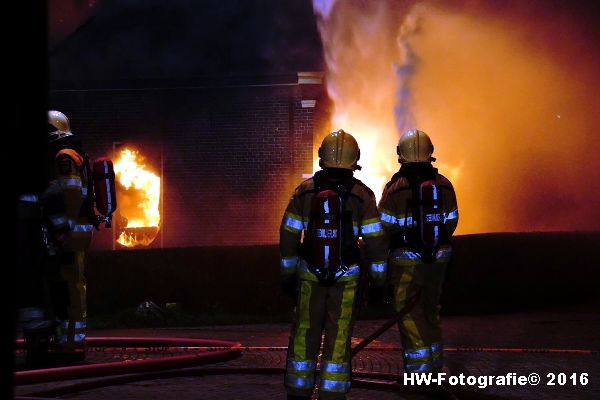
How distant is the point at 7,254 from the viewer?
5.43 ft

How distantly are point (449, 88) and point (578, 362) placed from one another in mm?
12443

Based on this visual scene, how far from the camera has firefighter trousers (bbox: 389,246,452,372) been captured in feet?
17.6

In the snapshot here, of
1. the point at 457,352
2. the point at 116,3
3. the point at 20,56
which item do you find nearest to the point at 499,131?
the point at 116,3

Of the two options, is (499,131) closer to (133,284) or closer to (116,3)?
(116,3)

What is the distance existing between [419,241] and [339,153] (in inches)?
41.0

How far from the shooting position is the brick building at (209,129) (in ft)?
50.2

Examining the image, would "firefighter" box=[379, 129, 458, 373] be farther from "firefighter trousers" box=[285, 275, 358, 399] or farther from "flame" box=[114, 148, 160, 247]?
"flame" box=[114, 148, 160, 247]

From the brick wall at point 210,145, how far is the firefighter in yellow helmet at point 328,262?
10404mm

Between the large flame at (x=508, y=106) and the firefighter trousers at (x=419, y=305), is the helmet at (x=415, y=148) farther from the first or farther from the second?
the large flame at (x=508, y=106)

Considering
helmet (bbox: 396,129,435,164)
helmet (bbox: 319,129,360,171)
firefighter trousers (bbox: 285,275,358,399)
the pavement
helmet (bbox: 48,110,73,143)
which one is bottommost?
the pavement

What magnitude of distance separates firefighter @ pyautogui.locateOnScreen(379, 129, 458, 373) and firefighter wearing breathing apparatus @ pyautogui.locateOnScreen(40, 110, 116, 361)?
254 cm

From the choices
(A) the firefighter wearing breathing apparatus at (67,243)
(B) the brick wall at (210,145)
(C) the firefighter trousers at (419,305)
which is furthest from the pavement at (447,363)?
(B) the brick wall at (210,145)

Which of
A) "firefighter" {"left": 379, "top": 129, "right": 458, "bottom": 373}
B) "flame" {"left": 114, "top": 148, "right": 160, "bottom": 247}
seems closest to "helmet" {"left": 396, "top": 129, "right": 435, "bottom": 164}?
"firefighter" {"left": 379, "top": 129, "right": 458, "bottom": 373}

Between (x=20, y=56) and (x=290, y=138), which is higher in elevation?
(x=290, y=138)
